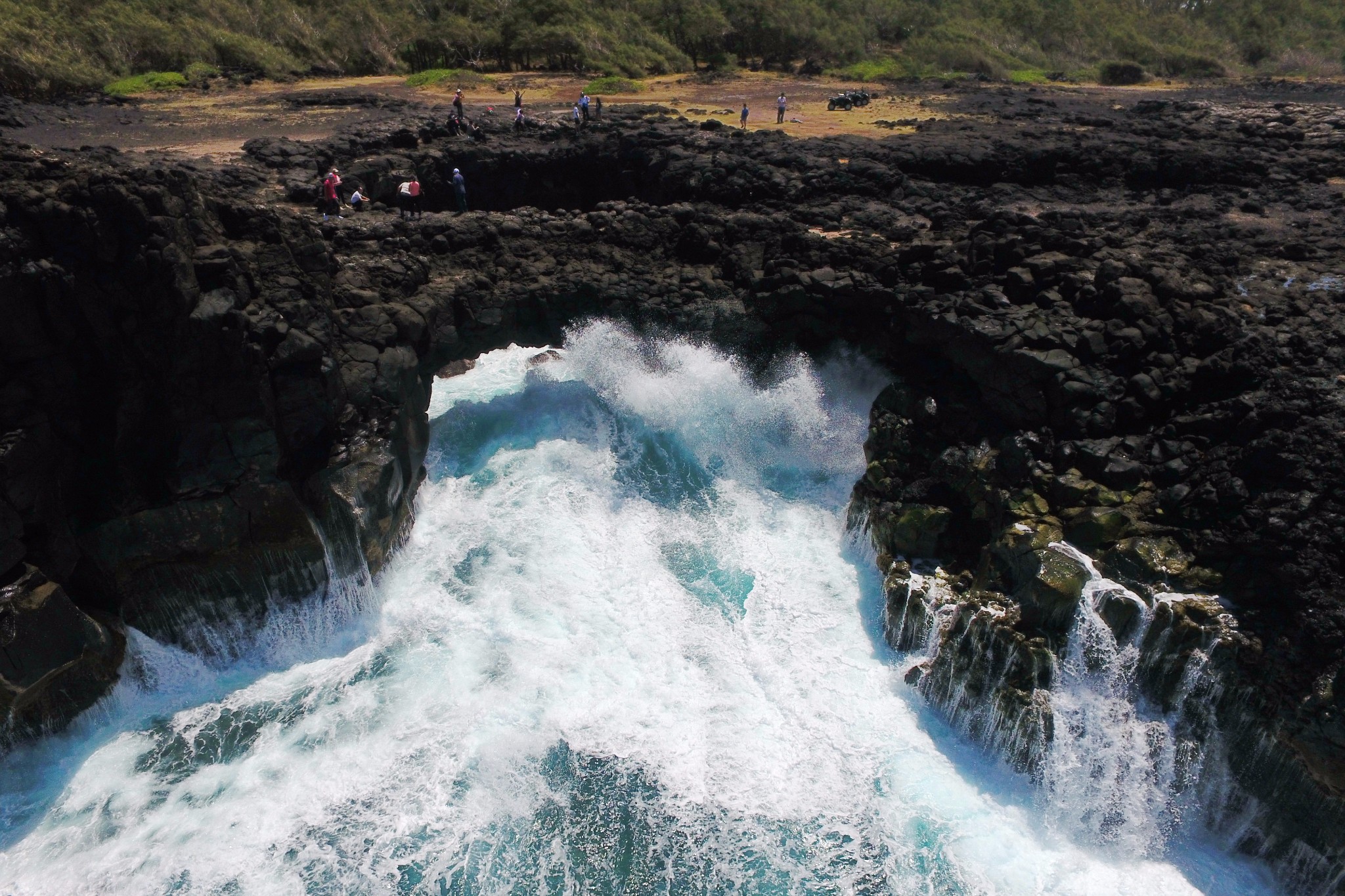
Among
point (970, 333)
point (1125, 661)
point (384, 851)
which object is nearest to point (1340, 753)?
point (1125, 661)

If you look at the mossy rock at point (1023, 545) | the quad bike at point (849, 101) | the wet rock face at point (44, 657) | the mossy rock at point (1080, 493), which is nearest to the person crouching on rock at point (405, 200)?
the wet rock face at point (44, 657)

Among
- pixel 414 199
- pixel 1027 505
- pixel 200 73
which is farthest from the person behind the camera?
pixel 200 73

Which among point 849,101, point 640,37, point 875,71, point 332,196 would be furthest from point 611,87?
point 332,196

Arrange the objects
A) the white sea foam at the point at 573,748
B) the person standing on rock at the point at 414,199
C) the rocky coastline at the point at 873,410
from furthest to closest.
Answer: the person standing on rock at the point at 414,199, the rocky coastline at the point at 873,410, the white sea foam at the point at 573,748

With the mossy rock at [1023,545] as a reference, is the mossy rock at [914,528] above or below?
below

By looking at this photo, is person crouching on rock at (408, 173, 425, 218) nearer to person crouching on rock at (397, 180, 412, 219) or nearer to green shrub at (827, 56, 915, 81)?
person crouching on rock at (397, 180, 412, 219)

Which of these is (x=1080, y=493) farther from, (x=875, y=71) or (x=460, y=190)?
(x=875, y=71)

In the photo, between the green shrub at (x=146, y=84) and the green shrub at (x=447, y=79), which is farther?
the green shrub at (x=447, y=79)

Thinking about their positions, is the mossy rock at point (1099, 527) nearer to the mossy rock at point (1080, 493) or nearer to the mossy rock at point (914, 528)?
the mossy rock at point (1080, 493)
